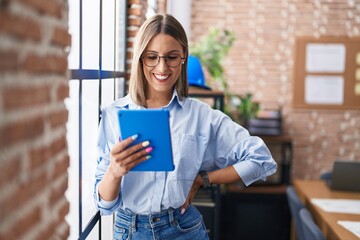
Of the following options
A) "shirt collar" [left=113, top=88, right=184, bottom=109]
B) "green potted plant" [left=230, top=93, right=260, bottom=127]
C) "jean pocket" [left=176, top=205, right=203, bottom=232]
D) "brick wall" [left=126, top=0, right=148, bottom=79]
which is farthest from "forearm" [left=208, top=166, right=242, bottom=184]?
"green potted plant" [left=230, top=93, right=260, bottom=127]

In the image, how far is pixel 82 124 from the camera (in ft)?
5.99

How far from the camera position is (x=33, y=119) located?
0.96 meters

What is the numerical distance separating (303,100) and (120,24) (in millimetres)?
3290

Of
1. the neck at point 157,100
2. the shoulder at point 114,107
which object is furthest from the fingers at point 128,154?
the neck at point 157,100

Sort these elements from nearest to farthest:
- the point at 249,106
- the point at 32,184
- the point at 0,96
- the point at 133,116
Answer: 1. the point at 0,96
2. the point at 32,184
3. the point at 133,116
4. the point at 249,106

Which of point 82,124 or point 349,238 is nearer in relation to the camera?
point 82,124

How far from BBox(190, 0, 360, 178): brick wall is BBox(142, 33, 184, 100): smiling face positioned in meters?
3.89

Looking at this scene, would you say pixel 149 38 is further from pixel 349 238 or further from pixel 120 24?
pixel 349 238

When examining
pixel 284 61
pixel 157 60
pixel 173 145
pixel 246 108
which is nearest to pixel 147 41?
pixel 157 60

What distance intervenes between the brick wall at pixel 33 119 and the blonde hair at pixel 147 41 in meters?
0.41

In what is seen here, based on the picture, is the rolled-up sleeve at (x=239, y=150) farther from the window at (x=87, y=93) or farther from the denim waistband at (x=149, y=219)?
the window at (x=87, y=93)

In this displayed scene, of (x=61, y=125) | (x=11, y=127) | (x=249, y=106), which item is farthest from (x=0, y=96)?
(x=249, y=106)

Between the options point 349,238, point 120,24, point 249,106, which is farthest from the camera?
point 249,106

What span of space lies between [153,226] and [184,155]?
0.26 m
